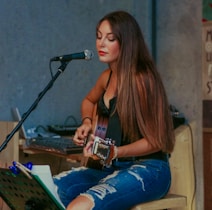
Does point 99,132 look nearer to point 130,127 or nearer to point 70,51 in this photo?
point 130,127

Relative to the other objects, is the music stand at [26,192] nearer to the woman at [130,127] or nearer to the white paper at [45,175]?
the white paper at [45,175]

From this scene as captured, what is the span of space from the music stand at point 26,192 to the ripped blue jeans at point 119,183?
0.52 feet

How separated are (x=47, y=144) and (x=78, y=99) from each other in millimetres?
857

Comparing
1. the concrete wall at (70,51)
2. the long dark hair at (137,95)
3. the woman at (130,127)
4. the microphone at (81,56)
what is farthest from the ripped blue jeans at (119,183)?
the concrete wall at (70,51)

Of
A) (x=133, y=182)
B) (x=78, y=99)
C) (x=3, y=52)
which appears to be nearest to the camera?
(x=133, y=182)

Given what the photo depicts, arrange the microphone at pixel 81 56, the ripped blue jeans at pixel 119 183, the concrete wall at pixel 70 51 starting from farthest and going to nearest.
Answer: the concrete wall at pixel 70 51 → the microphone at pixel 81 56 → the ripped blue jeans at pixel 119 183

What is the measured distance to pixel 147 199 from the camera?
1960mm

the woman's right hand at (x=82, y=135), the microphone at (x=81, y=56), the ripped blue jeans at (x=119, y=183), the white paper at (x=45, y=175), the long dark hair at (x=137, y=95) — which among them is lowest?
the ripped blue jeans at (x=119, y=183)

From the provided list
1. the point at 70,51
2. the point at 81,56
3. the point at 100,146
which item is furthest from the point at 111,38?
the point at 70,51

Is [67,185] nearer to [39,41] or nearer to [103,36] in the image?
[103,36]

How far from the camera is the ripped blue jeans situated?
1818 mm

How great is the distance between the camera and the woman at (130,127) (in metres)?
1.91

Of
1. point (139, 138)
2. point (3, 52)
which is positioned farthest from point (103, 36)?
point (3, 52)

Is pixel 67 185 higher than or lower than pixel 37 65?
lower
